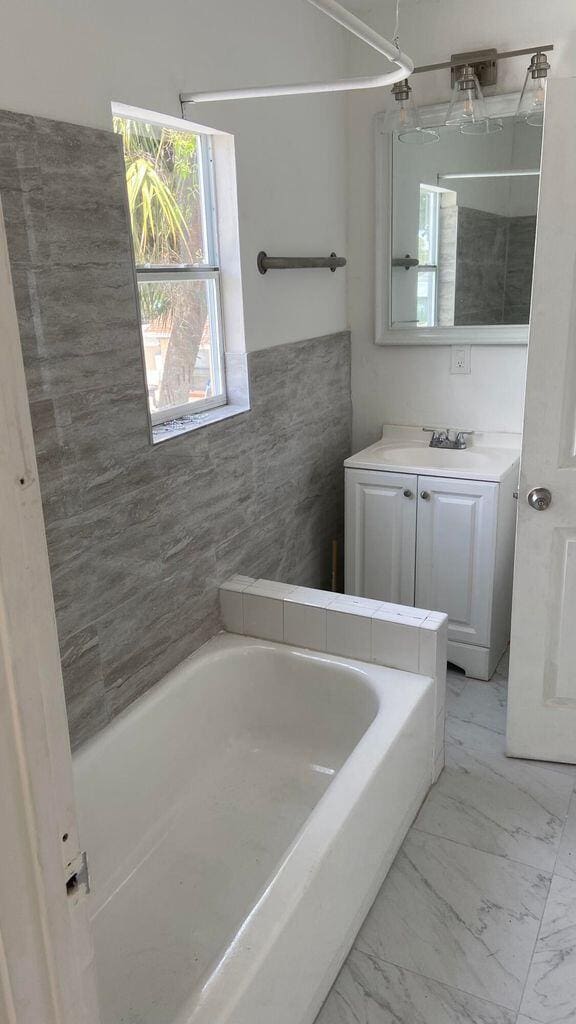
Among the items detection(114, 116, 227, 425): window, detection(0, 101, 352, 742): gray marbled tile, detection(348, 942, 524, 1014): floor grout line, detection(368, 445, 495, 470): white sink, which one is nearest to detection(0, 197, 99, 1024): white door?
detection(0, 101, 352, 742): gray marbled tile

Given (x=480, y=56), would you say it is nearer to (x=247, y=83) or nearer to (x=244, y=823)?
(x=247, y=83)

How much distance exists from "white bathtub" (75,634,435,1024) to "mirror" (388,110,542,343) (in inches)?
62.7

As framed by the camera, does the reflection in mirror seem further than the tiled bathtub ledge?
Yes

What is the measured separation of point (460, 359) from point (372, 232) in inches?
25.7

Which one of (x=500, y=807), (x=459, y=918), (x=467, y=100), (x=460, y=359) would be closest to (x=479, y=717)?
(x=500, y=807)

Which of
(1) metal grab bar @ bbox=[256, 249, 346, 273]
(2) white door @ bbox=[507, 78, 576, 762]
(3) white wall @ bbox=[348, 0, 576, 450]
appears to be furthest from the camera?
(3) white wall @ bbox=[348, 0, 576, 450]

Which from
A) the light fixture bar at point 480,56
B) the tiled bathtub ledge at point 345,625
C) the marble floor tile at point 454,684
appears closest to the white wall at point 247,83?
A: the light fixture bar at point 480,56

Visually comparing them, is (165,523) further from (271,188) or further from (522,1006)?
(522,1006)

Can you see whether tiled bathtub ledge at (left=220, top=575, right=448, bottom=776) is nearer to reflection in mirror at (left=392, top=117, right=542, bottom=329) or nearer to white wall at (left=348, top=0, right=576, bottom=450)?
white wall at (left=348, top=0, right=576, bottom=450)

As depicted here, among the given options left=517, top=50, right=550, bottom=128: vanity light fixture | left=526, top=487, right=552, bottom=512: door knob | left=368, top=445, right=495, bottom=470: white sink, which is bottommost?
left=368, top=445, right=495, bottom=470: white sink

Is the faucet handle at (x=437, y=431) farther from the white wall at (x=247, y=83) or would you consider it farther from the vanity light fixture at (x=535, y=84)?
the vanity light fixture at (x=535, y=84)

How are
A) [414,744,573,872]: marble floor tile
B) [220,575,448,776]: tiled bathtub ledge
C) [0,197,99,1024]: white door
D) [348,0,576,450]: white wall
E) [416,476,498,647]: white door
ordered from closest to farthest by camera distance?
1. [0,197,99,1024]: white door
2. [414,744,573,872]: marble floor tile
3. [220,575,448,776]: tiled bathtub ledge
4. [348,0,576,450]: white wall
5. [416,476,498,647]: white door

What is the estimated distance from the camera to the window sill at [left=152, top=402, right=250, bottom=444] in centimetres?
224

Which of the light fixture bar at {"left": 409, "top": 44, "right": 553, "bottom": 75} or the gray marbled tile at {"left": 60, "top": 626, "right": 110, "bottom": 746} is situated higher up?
the light fixture bar at {"left": 409, "top": 44, "right": 553, "bottom": 75}
